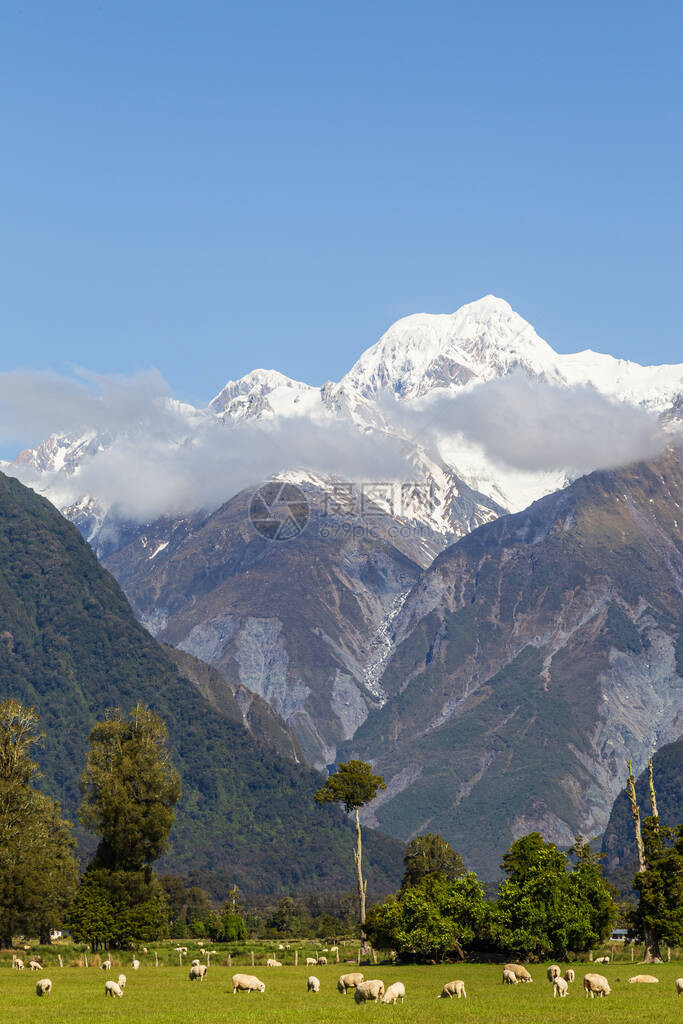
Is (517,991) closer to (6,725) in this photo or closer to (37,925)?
(6,725)

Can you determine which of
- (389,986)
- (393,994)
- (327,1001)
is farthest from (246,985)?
(393,994)

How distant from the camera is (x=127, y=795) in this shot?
494ft

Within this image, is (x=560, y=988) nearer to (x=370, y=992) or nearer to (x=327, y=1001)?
(x=370, y=992)

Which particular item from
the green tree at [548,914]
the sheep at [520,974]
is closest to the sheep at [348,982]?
the sheep at [520,974]

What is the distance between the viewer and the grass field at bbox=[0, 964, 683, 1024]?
6969 centimetres

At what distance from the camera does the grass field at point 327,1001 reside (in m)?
69.7

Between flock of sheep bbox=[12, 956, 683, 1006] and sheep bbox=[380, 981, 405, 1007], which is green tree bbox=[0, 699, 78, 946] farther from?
sheep bbox=[380, 981, 405, 1007]

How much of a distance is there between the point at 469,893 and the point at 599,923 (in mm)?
13848

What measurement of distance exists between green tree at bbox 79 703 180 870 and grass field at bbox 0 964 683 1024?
125ft

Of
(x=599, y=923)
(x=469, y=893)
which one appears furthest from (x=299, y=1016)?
(x=599, y=923)

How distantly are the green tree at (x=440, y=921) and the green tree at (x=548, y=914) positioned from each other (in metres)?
2.32

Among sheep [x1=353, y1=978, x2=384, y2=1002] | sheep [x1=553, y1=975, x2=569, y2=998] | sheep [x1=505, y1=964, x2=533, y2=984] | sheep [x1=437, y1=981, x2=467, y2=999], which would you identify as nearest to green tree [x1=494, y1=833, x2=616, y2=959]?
sheep [x1=505, y1=964, x2=533, y2=984]

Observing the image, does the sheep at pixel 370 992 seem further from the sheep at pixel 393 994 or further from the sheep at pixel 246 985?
the sheep at pixel 246 985

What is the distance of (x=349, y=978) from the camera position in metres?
92.8
